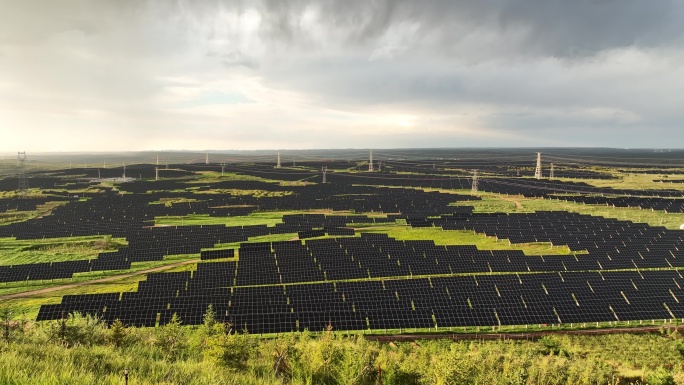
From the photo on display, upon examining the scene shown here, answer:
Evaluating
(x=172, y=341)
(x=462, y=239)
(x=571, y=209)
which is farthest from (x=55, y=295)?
(x=571, y=209)

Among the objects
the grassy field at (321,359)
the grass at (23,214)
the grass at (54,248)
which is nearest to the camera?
the grassy field at (321,359)

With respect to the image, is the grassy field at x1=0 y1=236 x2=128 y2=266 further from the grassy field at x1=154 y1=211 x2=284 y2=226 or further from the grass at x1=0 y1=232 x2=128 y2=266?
the grassy field at x1=154 y1=211 x2=284 y2=226

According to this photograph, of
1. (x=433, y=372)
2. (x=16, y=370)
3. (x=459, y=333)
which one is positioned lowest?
(x=459, y=333)

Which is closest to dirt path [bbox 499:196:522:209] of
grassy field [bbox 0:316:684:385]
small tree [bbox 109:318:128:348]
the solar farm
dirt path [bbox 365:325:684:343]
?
the solar farm

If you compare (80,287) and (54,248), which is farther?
(54,248)

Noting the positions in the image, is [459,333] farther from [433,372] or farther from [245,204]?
[245,204]

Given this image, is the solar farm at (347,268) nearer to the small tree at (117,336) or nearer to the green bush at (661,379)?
the small tree at (117,336)

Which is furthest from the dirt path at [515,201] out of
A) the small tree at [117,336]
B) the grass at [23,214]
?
the grass at [23,214]

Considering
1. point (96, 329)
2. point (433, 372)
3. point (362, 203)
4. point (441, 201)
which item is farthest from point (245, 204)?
point (433, 372)

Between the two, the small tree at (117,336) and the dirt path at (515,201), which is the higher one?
the dirt path at (515,201)

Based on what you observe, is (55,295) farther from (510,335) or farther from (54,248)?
(510,335)

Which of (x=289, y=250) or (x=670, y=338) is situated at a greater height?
(x=289, y=250)
